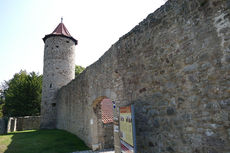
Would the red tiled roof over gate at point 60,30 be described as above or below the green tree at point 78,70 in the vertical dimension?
above

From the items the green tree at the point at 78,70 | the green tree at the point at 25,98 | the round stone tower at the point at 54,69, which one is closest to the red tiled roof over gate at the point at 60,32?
the round stone tower at the point at 54,69

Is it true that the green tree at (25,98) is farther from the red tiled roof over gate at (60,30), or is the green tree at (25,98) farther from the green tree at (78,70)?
the green tree at (78,70)

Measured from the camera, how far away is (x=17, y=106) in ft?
64.1

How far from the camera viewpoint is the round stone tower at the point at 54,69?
15547 mm

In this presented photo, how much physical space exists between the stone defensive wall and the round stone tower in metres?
→ 11.9

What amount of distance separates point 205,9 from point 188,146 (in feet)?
8.06

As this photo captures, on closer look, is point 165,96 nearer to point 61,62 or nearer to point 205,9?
point 205,9

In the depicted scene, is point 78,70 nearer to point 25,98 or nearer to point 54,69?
point 25,98

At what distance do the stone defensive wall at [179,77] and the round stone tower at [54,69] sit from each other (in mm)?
11905

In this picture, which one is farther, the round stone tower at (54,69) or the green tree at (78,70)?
the green tree at (78,70)

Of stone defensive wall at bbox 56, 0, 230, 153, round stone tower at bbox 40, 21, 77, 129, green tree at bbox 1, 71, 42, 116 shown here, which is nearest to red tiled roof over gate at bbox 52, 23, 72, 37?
round stone tower at bbox 40, 21, 77, 129

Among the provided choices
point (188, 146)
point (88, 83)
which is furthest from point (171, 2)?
point (88, 83)

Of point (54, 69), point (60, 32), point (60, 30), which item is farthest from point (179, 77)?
point (60, 30)

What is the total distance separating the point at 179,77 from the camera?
3191 millimetres
